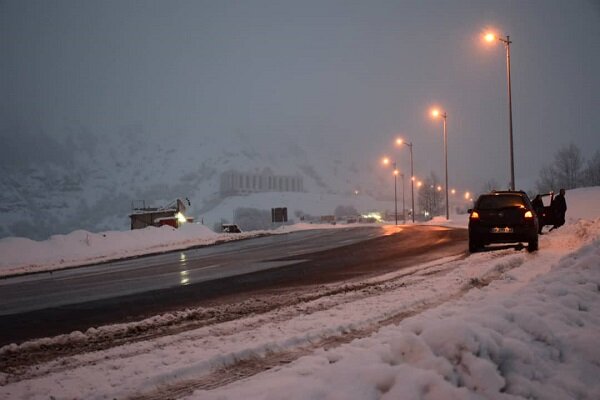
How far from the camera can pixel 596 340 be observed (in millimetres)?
4539

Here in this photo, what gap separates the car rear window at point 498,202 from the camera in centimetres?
1506

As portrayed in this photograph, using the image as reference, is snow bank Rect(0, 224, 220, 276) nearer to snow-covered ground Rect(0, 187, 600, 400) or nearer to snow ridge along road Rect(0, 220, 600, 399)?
snow ridge along road Rect(0, 220, 600, 399)

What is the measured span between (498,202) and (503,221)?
679 millimetres

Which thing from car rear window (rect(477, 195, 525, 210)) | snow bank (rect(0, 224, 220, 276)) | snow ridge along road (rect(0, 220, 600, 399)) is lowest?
snow bank (rect(0, 224, 220, 276))

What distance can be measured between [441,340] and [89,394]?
116 inches

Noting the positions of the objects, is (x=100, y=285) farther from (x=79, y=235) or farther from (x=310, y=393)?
(x=79, y=235)

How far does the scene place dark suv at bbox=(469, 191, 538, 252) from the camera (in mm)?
14594

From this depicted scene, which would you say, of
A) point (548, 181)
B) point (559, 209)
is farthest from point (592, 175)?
point (559, 209)

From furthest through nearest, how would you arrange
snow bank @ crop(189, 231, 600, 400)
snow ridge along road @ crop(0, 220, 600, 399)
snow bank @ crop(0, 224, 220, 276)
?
1. snow bank @ crop(0, 224, 220, 276)
2. snow ridge along road @ crop(0, 220, 600, 399)
3. snow bank @ crop(189, 231, 600, 400)

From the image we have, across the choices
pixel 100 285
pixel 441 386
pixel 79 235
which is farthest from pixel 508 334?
pixel 79 235

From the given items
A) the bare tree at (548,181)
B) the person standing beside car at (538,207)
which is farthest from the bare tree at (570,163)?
the person standing beside car at (538,207)

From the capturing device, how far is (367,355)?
4250mm

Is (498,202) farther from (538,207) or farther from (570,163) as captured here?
(570,163)

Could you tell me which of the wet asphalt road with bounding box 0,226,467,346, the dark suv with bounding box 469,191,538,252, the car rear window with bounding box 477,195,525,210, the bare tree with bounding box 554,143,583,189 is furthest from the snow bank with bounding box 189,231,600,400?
the bare tree with bounding box 554,143,583,189
